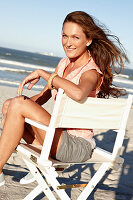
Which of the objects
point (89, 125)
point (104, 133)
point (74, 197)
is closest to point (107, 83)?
point (89, 125)

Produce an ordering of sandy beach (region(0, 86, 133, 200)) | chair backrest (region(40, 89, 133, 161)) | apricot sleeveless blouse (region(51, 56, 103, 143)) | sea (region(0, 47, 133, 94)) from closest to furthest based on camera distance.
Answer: chair backrest (region(40, 89, 133, 161)) < apricot sleeveless blouse (region(51, 56, 103, 143)) < sandy beach (region(0, 86, 133, 200)) < sea (region(0, 47, 133, 94))

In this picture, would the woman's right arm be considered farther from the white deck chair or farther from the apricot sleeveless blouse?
the white deck chair

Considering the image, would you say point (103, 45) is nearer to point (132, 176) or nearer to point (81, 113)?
point (81, 113)

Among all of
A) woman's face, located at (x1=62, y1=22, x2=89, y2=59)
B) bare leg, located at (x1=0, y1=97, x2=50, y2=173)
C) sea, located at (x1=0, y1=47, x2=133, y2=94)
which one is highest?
woman's face, located at (x1=62, y1=22, x2=89, y2=59)

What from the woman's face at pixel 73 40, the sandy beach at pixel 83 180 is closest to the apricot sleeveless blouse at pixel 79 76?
the woman's face at pixel 73 40

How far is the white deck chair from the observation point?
78.3 inches

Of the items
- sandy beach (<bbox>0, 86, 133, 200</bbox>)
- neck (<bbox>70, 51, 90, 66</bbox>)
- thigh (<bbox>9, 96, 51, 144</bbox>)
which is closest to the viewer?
thigh (<bbox>9, 96, 51, 144</bbox>)

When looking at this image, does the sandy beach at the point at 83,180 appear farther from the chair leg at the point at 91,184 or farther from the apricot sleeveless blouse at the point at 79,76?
the apricot sleeveless blouse at the point at 79,76

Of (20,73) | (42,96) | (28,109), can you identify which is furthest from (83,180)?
(20,73)

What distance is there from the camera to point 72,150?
7.37 feet

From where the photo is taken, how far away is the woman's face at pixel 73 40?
2.50 m

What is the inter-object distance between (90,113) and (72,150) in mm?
309

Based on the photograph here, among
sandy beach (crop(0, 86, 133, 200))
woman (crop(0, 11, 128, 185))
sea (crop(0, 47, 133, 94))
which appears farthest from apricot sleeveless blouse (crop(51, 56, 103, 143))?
sandy beach (crop(0, 86, 133, 200))

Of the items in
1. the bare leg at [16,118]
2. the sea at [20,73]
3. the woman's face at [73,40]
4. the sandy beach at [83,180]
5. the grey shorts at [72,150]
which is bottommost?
the sea at [20,73]
